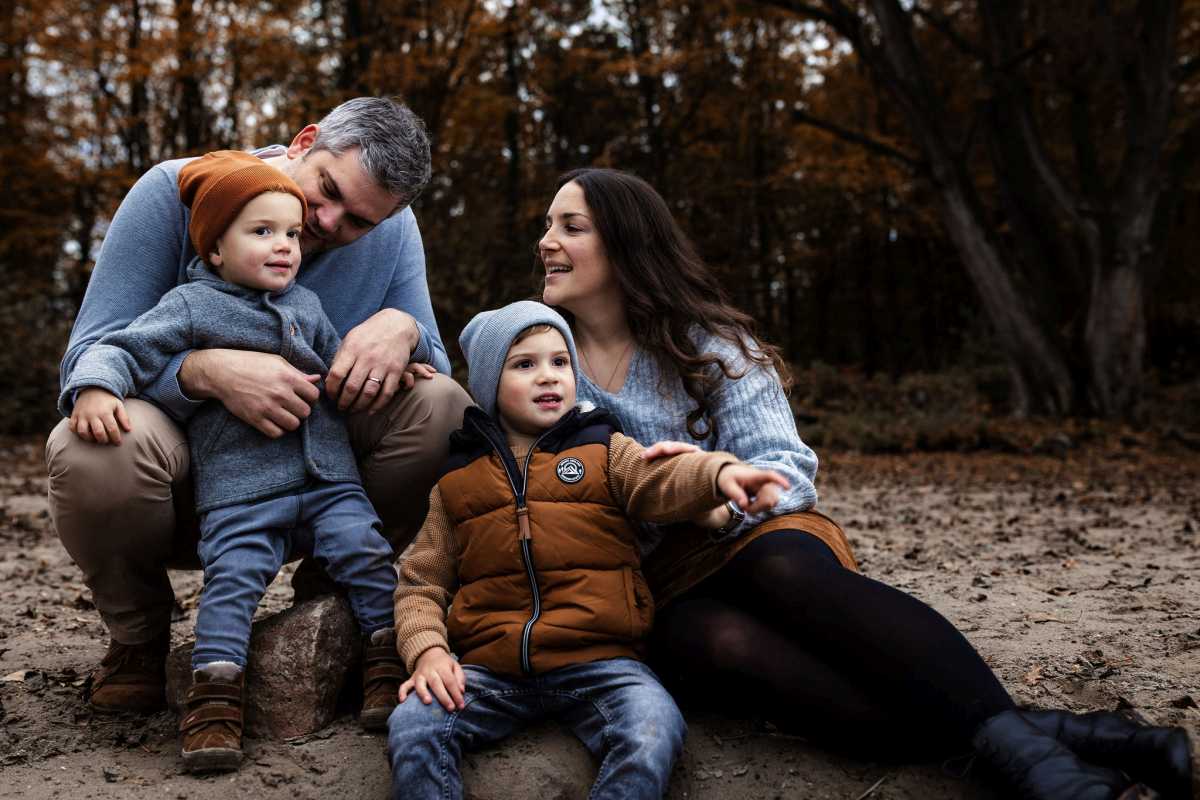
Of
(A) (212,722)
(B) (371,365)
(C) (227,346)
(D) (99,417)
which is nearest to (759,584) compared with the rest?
(B) (371,365)

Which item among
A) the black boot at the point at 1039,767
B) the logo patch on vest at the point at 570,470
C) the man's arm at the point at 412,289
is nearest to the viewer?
the black boot at the point at 1039,767

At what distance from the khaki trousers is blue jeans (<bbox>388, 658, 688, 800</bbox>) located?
81 cm

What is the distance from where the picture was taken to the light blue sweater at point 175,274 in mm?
2900

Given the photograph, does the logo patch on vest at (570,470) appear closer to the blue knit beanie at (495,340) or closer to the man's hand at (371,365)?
the blue knit beanie at (495,340)

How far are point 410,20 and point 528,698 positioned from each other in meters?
13.1

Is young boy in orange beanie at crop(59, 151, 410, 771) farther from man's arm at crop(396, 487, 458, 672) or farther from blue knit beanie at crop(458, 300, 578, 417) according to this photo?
blue knit beanie at crop(458, 300, 578, 417)

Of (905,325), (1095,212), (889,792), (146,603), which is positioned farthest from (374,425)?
(905,325)

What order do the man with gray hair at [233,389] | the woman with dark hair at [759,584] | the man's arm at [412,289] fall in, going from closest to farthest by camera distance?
the woman with dark hair at [759,584], the man with gray hair at [233,389], the man's arm at [412,289]

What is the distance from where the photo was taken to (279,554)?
277cm

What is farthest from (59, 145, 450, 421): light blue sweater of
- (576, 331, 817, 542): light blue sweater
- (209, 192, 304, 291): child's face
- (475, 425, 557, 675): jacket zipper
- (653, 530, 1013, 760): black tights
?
(653, 530, 1013, 760): black tights

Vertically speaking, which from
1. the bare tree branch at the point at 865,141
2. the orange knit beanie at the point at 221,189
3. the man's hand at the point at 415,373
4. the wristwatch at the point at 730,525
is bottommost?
the wristwatch at the point at 730,525

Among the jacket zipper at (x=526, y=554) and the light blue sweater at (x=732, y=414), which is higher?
the light blue sweater at (x=732, y=414)

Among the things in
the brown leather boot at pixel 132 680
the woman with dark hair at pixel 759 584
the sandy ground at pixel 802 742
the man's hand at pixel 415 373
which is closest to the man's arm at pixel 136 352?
the man's hand at pixel 415 373

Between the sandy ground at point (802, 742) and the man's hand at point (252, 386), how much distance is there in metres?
0.88
